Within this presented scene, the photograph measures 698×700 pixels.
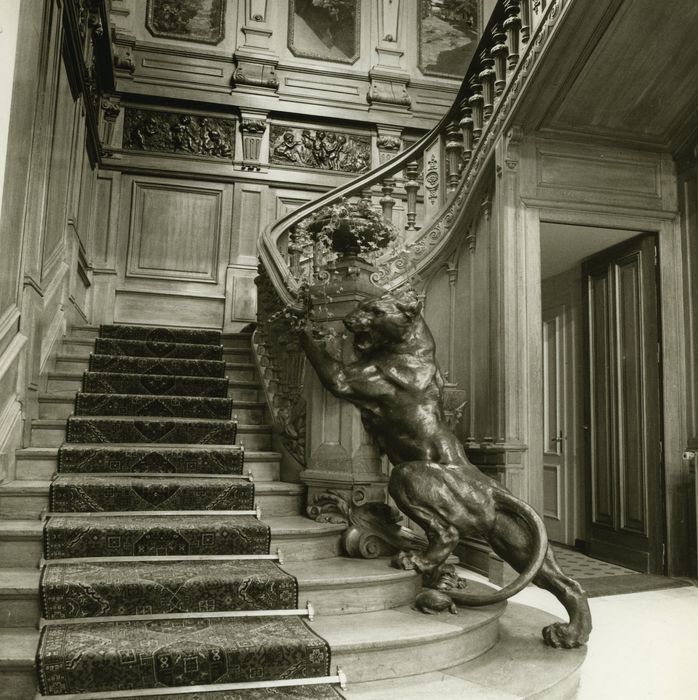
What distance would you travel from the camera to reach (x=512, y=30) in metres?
4.54

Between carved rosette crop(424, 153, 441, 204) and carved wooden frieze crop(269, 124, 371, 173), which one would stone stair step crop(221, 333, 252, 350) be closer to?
carved rosette crop(424, 153, 441, 204)

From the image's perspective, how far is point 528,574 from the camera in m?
2.68

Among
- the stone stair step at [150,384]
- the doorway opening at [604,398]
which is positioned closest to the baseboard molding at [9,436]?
the stone stair step at [150,384]

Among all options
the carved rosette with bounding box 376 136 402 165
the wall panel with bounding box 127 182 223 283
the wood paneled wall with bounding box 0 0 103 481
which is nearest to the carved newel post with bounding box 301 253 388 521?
the wood paneled wall with bounding box 0 0 103 481

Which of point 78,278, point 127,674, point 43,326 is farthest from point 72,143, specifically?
point 127,674

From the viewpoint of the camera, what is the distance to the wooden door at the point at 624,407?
469 centimetres

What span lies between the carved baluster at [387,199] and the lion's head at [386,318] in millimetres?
1615

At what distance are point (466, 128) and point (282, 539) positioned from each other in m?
3.26

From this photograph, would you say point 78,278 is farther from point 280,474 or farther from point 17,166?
point 280,474

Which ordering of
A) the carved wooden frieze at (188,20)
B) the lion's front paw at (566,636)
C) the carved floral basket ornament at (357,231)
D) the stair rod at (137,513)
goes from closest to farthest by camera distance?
the lion's front paw at (566,636), the stair rod at (137,513), the carved floral basket ornament at (357,231), the carved wooden frieze at (188,20)

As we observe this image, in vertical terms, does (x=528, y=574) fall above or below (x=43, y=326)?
below

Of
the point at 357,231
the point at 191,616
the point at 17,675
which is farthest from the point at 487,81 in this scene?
the point at 17,675

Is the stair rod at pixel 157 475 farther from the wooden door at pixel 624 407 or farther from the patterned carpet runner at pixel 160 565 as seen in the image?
the wooden door at pixel 624 407

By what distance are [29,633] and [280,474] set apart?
1772mm
